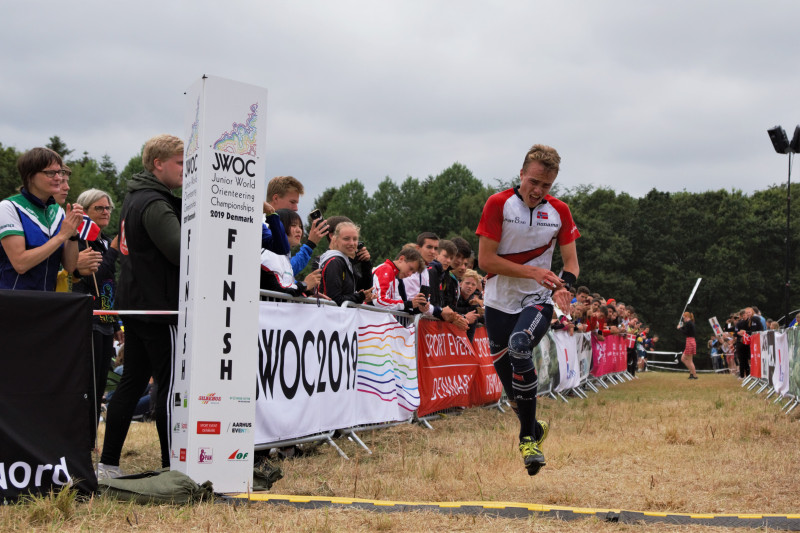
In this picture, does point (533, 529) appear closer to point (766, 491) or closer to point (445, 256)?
point (766, 491)

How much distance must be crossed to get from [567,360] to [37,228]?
45.2 ft

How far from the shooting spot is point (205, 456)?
5.41 metres

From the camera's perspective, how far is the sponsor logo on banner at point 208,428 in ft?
17.7

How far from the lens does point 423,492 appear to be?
575 cm

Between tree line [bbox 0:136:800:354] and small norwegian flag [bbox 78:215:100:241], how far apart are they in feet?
192

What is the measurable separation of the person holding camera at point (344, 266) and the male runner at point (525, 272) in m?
2.34

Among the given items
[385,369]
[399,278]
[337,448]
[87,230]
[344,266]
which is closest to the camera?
[87,230]

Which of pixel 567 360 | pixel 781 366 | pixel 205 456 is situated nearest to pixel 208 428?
pixel 205 456

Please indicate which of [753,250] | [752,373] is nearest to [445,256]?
[752,373]

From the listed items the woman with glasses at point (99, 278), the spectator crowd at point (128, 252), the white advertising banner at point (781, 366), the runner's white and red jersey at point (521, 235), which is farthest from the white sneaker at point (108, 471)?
the white advertising banner at point (781, 366)

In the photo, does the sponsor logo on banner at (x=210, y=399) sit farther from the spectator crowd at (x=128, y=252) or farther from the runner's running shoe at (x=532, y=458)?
the runner's running shoe at (x=532, y=458)

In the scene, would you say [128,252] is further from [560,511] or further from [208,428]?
[560,511]

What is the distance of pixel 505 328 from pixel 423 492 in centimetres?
159

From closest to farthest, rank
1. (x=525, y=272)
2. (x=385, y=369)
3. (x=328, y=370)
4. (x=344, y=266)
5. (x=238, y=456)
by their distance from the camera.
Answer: (x=238, y=456)
(x=525, y=272)
(x=328, y=370)
(x=344, y=266)
(x=385, y=369)
